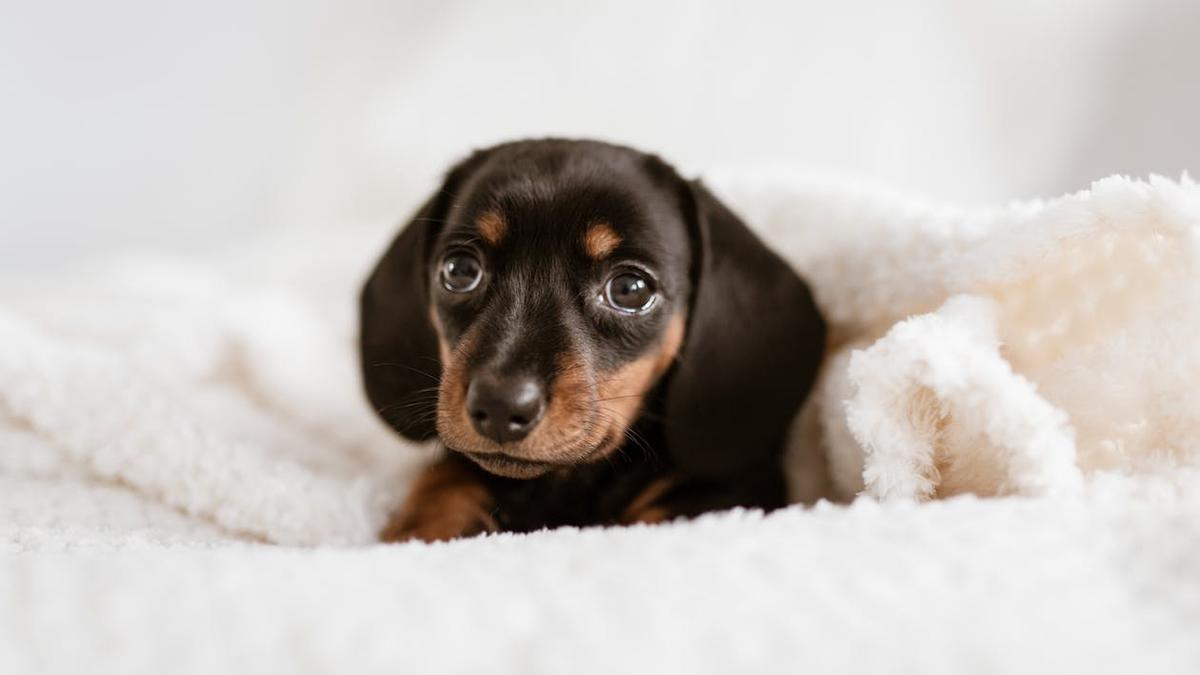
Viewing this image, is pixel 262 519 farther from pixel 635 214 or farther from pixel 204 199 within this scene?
pixel 204 199

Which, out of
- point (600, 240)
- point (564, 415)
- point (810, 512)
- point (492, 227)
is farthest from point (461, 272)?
point (810, 512)

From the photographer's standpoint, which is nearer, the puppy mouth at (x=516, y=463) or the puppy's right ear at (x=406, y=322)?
the puppy mouth at (x=516, y=463)

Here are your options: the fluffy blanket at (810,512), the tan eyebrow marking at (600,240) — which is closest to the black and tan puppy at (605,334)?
the tan eyebrow marking at (600,240)

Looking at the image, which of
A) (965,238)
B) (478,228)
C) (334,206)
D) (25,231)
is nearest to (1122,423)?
(965,238)

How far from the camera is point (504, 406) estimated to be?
1.16 meters

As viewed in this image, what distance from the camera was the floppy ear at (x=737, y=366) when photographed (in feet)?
4.65

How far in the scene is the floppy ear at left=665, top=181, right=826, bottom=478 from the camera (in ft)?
4.65

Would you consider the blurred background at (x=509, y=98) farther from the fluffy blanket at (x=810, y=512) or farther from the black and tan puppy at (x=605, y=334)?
the black and tan puppy at (x=605, y=334)

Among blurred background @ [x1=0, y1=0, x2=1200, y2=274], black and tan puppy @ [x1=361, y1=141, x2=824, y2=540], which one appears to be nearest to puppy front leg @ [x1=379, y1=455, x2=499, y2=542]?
black and tan puppy @ [x1=361, y1=141, x2=824, y2=540]

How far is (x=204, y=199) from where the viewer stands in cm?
344

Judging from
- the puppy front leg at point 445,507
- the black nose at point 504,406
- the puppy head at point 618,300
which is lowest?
the puppy front leg at point 445,507

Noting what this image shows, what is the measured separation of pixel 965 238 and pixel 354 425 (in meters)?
1.18

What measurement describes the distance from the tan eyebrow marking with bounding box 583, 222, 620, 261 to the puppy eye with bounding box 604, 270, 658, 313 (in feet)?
0.15

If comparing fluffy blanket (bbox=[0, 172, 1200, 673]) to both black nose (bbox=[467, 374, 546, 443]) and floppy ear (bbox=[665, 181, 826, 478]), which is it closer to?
floppy ear (bbox=[665, 181, 826, 478])
